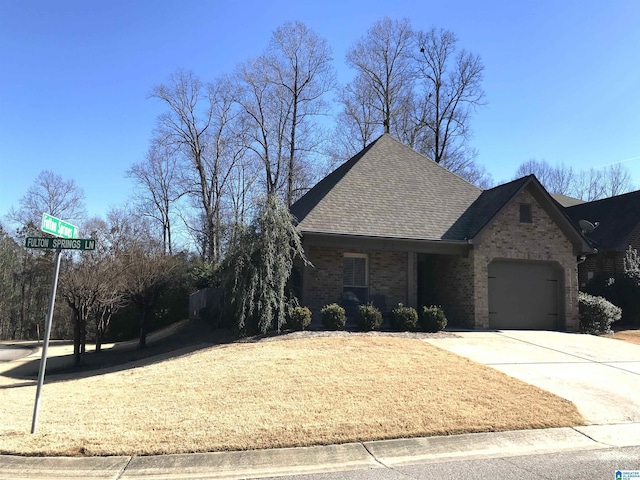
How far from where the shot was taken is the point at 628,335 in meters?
17.9

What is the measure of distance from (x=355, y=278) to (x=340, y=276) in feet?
2.02

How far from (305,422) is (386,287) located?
11187mm

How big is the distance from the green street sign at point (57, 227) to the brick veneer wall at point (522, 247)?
44.2ft

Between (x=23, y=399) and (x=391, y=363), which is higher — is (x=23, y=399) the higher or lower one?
the lower one

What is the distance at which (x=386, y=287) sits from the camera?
17.3 meters

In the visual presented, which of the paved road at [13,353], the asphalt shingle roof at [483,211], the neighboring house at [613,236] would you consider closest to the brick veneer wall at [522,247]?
the asphalt shingle roof at [483,211]

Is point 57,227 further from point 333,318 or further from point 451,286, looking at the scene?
point 451,286

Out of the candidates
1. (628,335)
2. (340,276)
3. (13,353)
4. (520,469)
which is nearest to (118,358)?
(13,353)

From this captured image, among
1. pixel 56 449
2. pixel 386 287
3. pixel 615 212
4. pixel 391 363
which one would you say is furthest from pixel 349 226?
pixel 615 212

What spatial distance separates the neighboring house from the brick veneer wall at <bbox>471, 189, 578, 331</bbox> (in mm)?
5179

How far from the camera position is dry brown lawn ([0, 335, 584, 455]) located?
19.5 ft

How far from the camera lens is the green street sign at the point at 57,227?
6125mm

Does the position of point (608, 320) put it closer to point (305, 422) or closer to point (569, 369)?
point (569, 369)

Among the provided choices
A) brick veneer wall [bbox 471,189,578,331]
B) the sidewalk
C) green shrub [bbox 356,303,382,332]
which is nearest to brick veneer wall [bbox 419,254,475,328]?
brick veneer wall [bbox 471,189,578,331]
